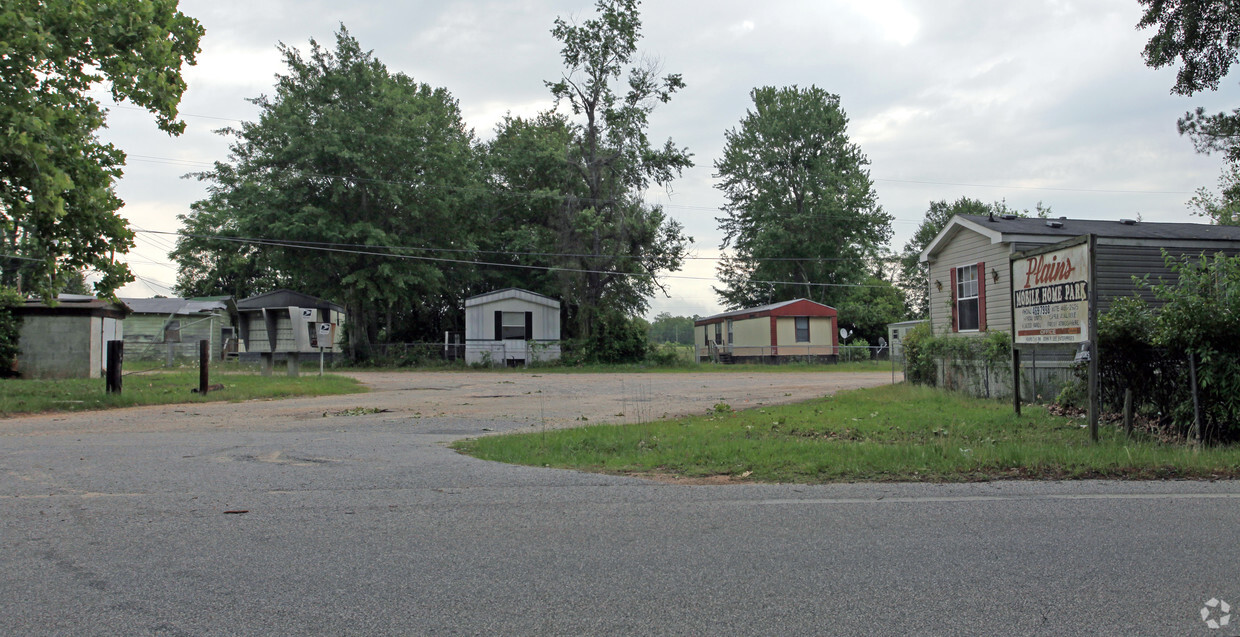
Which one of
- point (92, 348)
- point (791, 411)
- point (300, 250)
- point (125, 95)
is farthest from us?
point (300, 250)

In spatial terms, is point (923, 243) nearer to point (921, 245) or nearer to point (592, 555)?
point (921, 245)

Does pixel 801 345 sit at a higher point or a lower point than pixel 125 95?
lower

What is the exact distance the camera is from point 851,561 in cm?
474

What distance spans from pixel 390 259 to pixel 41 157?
85.8 ft

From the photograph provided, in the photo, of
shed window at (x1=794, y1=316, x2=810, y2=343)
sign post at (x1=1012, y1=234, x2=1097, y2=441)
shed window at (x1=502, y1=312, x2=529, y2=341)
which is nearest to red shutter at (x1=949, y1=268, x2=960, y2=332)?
sign post at (x1=1012, y1=234, x2=1097, y2=441)

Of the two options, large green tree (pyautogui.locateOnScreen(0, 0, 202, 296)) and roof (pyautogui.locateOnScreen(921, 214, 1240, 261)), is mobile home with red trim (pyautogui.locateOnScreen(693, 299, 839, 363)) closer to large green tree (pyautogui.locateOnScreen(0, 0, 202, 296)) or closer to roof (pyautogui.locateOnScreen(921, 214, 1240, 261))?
roof (pyautogui.locateOnScreen(921, 214, 1240, 261))

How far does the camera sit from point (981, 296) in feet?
63.7

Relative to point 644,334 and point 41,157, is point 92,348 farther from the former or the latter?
point 644,334

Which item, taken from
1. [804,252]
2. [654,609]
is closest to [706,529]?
[654,609]

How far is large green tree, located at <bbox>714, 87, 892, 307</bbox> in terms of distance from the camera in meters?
58.2

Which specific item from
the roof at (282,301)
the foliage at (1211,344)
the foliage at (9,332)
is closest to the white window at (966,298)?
the foliage at (1211,344)

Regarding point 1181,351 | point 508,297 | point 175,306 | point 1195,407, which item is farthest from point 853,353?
point 175,306

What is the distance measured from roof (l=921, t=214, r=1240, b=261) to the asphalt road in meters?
11.9

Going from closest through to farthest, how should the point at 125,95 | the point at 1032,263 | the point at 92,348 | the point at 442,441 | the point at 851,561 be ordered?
1. the point at 851,561
2. the point at 442,441
3. the point at 1032,263
4. the point at 125,95
5. the point at 92,348
